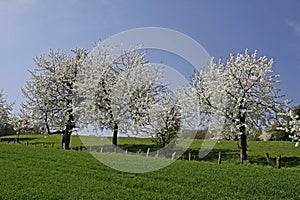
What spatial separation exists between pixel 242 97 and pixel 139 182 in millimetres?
21280

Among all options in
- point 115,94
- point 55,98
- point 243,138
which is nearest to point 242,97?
point 243,138

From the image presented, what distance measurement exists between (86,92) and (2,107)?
36.5 metres

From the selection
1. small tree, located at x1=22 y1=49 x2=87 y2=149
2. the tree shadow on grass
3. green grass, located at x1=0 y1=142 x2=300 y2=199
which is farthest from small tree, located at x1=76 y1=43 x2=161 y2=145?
green grass, located at x1=0 y1=142 x2=300 y2=199

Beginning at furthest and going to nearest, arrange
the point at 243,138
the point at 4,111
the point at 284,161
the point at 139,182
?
the point at 4,111
the point at 243,138
the point at 284,161
the point at 139,182

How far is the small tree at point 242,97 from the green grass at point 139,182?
1256 centimetres

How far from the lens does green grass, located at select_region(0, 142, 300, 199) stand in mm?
16159

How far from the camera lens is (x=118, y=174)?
69.9 feet

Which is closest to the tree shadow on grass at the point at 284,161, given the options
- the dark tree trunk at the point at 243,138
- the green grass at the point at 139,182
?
the dark tree trunk at the point at 243,138

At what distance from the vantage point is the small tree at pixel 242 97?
1449 inches

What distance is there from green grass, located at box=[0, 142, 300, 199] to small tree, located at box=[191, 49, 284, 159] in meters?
12.6

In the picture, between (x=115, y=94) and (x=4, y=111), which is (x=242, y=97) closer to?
(x=115, y=94)

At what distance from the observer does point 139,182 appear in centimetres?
1878

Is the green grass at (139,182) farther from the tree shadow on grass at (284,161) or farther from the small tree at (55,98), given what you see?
the small tree at (55,98)

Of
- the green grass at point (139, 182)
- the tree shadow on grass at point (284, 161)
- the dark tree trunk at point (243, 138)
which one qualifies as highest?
the dark tree trunk at point (243, 138)
